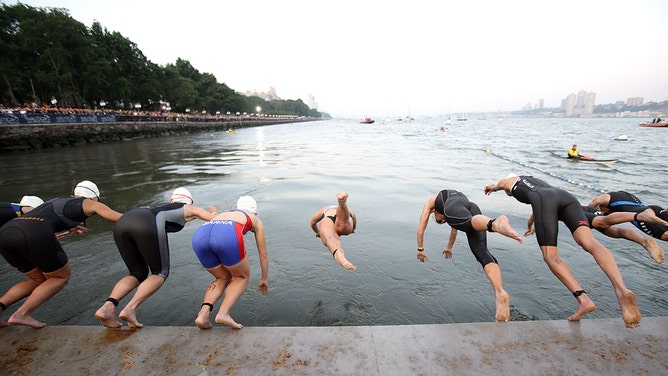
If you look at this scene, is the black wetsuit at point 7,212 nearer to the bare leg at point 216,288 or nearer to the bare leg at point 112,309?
the bare leg at point 112,309

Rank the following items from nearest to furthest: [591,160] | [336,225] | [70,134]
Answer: [336,225]
[591,160]
[70,134]

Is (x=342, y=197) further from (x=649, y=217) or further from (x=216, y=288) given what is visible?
(x=649, y=217)

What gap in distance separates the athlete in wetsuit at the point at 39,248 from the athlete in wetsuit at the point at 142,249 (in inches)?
17.8

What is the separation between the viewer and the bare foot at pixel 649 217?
4.27 metres

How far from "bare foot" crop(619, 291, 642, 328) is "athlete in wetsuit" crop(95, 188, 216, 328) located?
5.10 meters

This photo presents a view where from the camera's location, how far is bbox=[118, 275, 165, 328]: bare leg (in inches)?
132

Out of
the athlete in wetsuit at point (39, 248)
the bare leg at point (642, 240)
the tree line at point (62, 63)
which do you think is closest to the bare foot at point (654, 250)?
the bare leg at point (642, 240)

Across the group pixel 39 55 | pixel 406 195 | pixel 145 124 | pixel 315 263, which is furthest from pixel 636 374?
pixel 39 55

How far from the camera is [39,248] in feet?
11.9

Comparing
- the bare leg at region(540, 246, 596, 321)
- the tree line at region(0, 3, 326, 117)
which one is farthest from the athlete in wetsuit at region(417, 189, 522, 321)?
the tree line at region(0, 3, 326, 117)

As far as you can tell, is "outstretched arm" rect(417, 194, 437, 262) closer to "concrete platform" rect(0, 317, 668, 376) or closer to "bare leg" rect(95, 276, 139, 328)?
"concrete platform" rect(0, 317, 668, 376)

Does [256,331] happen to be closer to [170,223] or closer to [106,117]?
[170,223]

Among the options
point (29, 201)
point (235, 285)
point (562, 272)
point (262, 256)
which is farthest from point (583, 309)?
point (29, 201)

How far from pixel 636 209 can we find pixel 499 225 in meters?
3.08
